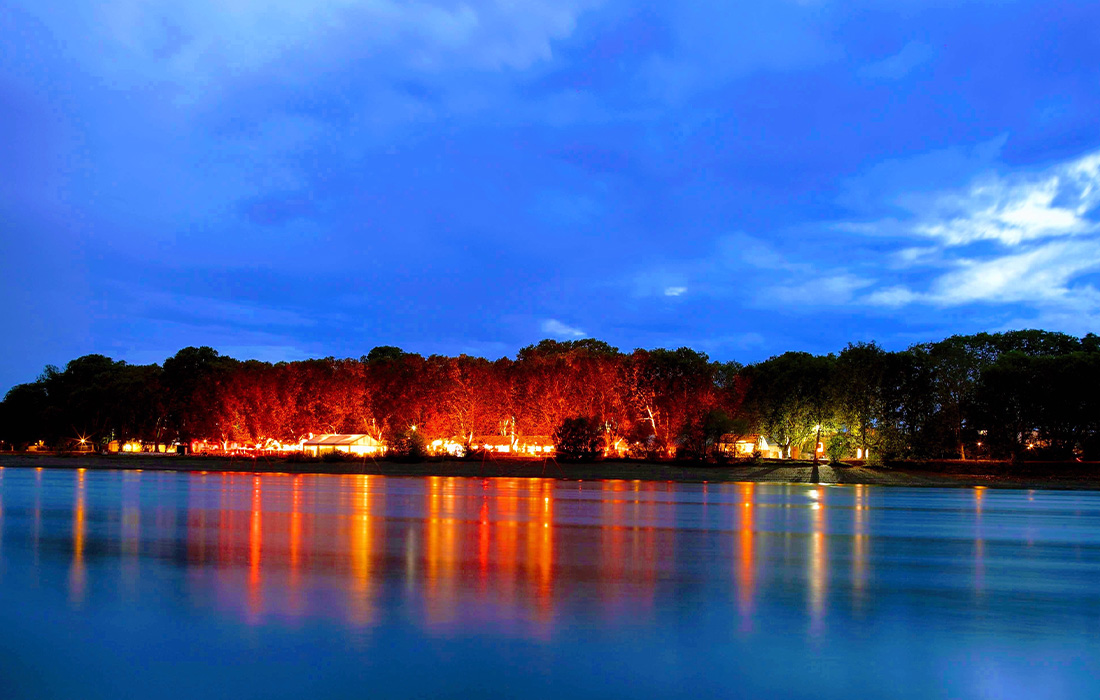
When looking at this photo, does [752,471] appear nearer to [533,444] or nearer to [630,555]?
[533,444]

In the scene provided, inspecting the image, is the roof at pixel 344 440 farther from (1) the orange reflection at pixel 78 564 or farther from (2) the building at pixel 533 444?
(1) the orange reflection at pixel 78 564

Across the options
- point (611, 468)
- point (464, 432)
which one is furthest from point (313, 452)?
point (611, 468)

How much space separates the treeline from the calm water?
57.1 metres

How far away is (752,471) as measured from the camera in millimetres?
76250

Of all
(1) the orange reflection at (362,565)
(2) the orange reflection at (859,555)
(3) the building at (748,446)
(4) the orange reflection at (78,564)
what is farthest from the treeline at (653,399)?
(4) the orange reflection at (78,564)

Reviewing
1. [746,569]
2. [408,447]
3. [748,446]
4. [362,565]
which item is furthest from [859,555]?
[748,446]

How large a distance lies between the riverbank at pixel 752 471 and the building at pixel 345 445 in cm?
1214

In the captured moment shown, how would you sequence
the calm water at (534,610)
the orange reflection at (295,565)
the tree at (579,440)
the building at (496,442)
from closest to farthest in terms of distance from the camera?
the calm water at (534,610) < the orange reflection at (295,565) < the tree at (579,440) < the building at (496,442)

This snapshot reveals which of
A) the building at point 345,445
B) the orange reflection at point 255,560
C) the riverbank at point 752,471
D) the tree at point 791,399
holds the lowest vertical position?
the riverbank at point 752,471

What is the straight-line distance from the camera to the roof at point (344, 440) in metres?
105

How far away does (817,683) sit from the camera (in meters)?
9.84

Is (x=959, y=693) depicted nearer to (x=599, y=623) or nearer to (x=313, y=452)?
(x=599, y=623)

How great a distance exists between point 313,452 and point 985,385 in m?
71.9

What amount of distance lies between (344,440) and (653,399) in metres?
36.6
